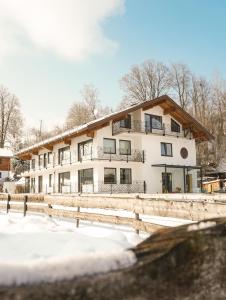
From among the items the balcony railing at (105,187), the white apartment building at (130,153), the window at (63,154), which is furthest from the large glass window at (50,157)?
the balcony railing at (105,187)

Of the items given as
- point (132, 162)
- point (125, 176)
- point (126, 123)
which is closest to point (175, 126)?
point (126, 123)

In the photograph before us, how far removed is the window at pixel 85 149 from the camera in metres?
29.8

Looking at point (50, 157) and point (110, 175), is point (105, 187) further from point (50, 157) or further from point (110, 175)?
point (50, 157)

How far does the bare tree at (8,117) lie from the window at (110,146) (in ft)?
111

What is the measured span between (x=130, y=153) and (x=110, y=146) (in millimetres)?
2316

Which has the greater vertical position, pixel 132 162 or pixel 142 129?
pixel 142 129

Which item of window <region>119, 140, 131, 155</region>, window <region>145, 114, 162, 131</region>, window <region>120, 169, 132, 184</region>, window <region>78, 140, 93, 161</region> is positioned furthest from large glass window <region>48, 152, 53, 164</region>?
window <region>145, 114, 162, 131</region>

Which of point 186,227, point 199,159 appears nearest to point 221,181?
point 199,159

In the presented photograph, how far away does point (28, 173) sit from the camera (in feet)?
134

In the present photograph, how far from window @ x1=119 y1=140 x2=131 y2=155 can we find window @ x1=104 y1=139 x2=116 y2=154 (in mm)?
774

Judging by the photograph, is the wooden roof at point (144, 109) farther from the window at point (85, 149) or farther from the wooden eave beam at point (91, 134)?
the window at point (85, 149)

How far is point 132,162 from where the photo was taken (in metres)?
30.4

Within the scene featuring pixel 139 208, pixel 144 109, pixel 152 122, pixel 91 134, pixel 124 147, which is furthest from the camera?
pixel 152 122

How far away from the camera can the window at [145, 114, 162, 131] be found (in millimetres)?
32562
